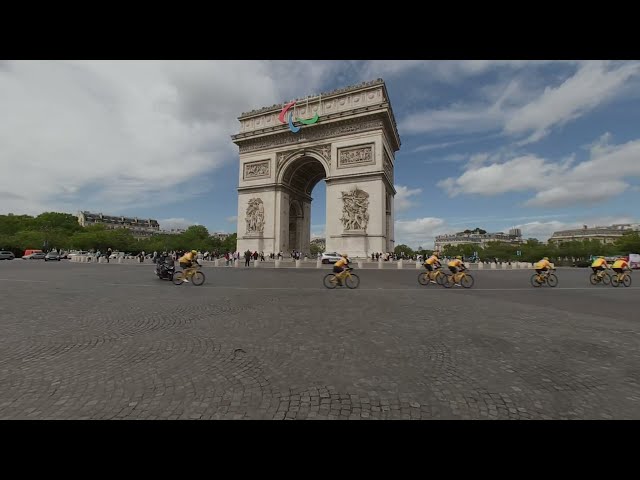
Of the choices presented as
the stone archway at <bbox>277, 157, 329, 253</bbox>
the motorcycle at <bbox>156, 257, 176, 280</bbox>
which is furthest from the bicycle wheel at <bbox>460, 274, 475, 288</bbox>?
the stone archway at <bbox>277, 157, 329, 253</bbox>

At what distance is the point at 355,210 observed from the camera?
93.2ft

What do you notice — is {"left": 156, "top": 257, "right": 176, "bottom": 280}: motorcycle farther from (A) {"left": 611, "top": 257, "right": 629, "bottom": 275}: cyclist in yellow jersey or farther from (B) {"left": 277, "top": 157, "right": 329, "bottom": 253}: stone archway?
(B) {"left": 277, "top": 157, "right": 329, "bottom": 253}: stone archway

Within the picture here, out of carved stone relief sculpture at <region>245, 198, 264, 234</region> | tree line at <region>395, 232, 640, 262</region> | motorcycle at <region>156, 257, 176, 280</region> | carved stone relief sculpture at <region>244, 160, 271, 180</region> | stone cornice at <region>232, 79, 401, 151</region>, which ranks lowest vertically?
motorcycle at <region>156, 257, 176, 280</region>

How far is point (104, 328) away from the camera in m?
4.57

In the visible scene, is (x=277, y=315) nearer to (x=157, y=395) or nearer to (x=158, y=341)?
(x=158, y=341)

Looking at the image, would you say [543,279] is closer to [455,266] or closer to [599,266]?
[599,266]

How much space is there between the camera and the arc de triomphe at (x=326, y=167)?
28.3 meters

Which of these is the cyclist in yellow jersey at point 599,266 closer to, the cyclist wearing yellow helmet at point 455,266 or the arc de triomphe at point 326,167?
the cyclist wearing yellow helmet at point 455,266

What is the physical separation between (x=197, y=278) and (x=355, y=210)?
1939 centimetres

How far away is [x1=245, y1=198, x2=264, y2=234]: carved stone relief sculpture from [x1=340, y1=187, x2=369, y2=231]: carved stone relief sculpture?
9494 mm

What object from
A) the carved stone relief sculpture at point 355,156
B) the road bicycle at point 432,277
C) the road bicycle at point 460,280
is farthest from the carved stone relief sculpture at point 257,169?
the road bicycle at point 460,280

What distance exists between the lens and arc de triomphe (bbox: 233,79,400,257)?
28281 millimetres

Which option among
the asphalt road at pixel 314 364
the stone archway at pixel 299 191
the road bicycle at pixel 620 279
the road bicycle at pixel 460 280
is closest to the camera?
the asphalt road at pixel 314 364

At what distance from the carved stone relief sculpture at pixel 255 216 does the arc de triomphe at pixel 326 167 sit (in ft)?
0.37
